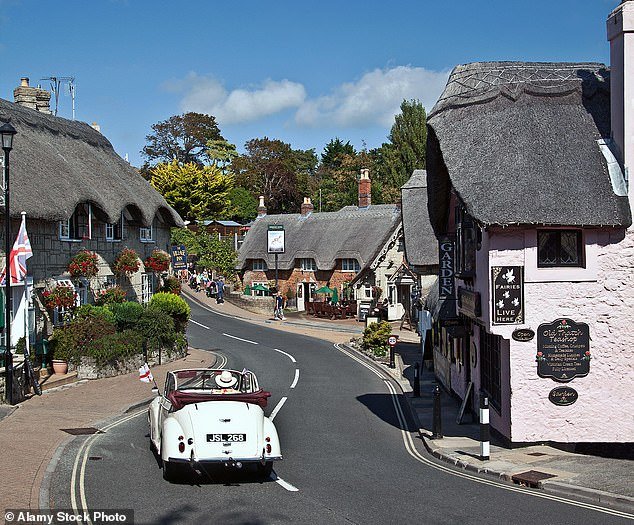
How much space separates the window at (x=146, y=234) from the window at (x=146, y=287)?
1.58 m

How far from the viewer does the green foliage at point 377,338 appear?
34.8 meters

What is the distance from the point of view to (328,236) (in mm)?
59125

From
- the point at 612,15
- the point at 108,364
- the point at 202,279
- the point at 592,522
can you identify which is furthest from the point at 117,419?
the point at 202,279

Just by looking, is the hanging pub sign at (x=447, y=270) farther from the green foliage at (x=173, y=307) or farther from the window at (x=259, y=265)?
the window at (x=259, y=265)

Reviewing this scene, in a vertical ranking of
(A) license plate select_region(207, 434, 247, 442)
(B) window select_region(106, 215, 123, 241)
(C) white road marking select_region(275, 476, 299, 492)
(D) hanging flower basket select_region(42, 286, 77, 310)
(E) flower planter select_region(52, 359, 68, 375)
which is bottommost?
(C) white road marking select_region(275, 476, 299, 492)

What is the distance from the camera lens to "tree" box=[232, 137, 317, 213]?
87.7m

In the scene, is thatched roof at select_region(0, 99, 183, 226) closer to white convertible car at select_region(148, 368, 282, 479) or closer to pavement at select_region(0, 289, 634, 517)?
pavement at select_region(0, 289, 634, 517)

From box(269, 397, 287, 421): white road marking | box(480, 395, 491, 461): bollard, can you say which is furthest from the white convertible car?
box(269, 397, 287, 421): white road marking

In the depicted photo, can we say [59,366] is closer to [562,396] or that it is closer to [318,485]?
[318,485]

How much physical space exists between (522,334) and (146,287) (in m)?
22.6

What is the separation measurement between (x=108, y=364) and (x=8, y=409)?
6731 millimetres

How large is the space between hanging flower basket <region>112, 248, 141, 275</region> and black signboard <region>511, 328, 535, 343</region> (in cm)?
1896

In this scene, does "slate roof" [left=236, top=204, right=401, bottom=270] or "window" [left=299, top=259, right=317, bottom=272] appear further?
"window" [left=299, top=259, right=317, bottom=272]

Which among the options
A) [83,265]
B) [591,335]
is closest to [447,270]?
[591,335]
